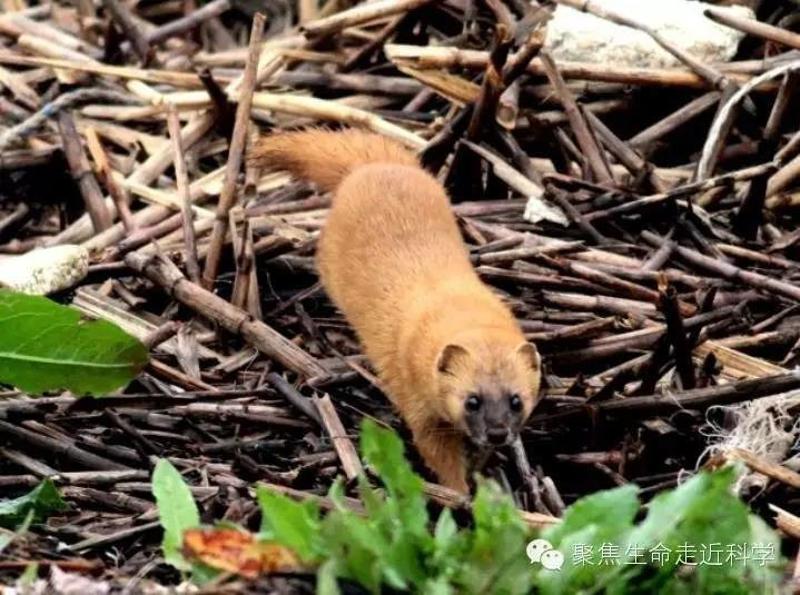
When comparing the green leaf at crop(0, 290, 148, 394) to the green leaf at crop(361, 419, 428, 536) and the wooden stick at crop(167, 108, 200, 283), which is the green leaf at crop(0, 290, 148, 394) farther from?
the green leaf at crop(361, 419, 428, 536)

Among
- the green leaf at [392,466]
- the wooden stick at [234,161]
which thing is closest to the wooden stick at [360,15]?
the wooden stick at [234,161]

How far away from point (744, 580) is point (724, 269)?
7.00 ft

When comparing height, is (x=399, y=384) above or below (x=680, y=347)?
below

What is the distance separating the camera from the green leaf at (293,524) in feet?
9.87

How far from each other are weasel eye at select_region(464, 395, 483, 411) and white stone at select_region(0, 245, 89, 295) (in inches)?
62.2

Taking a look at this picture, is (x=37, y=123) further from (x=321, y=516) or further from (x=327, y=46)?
(x=321, y=516)

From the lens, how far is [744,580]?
302 cm

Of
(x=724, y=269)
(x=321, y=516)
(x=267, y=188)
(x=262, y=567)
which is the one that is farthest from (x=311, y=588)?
(x=267, y=188)

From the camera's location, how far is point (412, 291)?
4965mm

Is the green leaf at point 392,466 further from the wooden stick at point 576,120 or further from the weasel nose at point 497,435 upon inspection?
the wooden stick at point 576,120

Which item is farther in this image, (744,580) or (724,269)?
(724,269)

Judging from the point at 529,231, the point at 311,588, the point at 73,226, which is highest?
the point at 311,588

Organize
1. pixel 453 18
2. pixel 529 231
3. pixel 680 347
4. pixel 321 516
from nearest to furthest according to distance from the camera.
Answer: pixel 321 516 → pixel 680 347 → pixel 529 231 → pixel 453 18

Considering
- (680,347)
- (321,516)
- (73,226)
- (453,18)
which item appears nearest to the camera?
(321,516)
